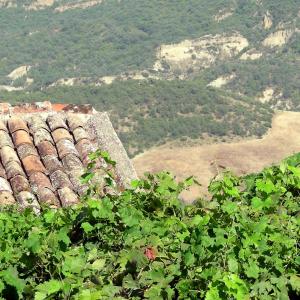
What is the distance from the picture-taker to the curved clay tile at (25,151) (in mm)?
7921

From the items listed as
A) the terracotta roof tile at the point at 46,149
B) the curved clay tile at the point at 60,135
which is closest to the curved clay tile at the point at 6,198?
the terracotta roof tile at the point at 46,149

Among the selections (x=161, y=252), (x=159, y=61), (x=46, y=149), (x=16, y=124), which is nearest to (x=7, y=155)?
(x=46, y=149)

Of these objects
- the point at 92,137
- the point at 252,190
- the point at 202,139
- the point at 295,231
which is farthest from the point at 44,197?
the point at 202,139

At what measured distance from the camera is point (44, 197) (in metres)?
7.20

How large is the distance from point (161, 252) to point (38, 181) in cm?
407

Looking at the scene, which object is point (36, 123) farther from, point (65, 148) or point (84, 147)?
point (84, 147)

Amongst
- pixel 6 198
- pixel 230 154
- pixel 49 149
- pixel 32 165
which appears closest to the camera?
pixel 6 198

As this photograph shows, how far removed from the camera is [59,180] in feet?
24.7

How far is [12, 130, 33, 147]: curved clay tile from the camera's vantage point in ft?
26.5

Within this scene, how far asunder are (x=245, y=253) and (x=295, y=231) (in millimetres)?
801

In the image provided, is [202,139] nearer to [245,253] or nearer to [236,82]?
[236,82]

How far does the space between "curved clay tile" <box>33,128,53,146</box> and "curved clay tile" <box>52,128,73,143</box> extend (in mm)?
72

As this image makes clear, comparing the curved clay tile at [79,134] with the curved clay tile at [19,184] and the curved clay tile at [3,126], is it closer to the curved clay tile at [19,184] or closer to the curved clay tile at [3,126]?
the curved clay tile at [3,126]

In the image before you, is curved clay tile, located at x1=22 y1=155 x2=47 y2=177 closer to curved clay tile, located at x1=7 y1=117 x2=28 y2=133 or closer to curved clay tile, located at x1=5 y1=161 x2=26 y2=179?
curved clay tile, located at x1=5 y1=161 x2=26 y2=179
